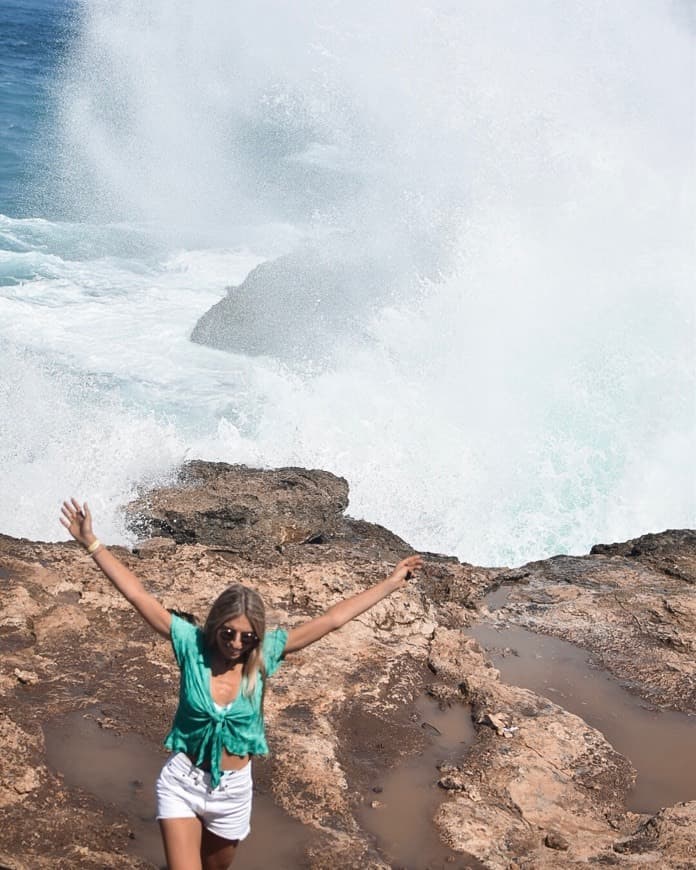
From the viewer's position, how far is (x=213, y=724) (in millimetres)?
3191

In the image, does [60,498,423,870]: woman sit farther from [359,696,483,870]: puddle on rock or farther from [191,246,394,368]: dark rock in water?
[191,246,394,368]: dark rock in water

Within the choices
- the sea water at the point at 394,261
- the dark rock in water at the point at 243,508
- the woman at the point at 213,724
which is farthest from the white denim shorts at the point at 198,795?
the sea water at the point at 394,261

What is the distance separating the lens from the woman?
124 inches

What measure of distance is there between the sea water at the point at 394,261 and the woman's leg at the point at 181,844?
16.8 feet

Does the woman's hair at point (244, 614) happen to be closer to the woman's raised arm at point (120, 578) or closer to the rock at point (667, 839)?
the woman's raised arm at point (120, 578)

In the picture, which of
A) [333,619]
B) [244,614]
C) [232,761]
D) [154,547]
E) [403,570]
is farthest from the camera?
[154,547]

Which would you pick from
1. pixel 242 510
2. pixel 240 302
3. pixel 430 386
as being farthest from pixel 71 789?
pixel 240 302

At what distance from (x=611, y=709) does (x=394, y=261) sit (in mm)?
12667

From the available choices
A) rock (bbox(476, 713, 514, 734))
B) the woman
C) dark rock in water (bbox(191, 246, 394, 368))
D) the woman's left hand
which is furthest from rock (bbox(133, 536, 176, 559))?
dark rock in water (bbox(191, 246, 394, 368))

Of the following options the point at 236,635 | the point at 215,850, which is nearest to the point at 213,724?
the point at 236,635

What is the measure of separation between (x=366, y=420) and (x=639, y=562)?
544 cm

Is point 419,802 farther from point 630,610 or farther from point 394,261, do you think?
point 394,261

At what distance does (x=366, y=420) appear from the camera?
1316 centimetres

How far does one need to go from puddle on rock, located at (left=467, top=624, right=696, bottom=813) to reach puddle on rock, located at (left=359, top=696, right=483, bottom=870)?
0.80m
